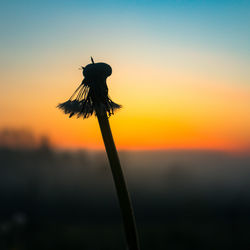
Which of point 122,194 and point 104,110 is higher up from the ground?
Result: point 104,110

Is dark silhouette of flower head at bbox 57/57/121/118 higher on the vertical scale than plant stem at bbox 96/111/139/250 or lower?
higher

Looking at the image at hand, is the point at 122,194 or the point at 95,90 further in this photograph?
the point at 95,90

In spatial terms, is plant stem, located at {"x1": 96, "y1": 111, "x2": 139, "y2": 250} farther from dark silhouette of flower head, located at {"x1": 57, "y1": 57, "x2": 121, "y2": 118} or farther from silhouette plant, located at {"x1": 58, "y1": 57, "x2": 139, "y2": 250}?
dark silhouette of flower head, located at {"x1": 57, "y1": 57, "x2": 121, "y2": 118}

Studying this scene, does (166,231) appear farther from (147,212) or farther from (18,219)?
(18,219)

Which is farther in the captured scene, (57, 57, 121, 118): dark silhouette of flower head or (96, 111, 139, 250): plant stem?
(57, 57, 121, 118): dark silhouette of flower head

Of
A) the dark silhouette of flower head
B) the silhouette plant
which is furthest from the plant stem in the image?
the dark silhouette of flower head

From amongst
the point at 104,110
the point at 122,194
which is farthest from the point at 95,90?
the point at 122,194

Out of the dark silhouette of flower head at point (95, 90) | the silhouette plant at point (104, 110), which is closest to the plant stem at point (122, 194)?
the silhouette plant at point (104, 110)

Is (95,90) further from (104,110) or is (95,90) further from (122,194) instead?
(122,194)

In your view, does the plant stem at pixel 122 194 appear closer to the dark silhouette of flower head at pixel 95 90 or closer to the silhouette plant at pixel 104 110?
the silhouette plant at pixel 104 110
